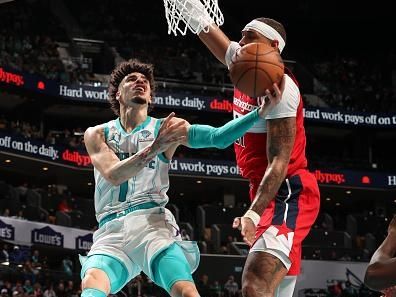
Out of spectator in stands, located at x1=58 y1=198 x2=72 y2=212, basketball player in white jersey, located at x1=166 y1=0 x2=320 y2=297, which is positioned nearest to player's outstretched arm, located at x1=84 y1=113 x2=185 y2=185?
basketball player in white jersey, located at x1=166 y1=0 x2=320 y2=297

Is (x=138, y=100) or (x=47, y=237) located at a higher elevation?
(x=47, y=237)

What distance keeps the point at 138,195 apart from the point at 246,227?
1.44m

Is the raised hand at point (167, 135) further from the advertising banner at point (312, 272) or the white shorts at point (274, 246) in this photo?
the advertising banner at point (312, 272)

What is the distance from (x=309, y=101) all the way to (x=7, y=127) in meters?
12.3

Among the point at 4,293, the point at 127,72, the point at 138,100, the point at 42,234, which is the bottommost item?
the point at 4,293

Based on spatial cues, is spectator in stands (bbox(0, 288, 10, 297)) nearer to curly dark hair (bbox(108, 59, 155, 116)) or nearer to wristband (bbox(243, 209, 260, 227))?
curly dark hair (bbox(108, 59, 155, 116))

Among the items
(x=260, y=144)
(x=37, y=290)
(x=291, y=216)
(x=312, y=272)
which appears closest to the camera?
(x=291, y=216)

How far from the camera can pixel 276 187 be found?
5047mm

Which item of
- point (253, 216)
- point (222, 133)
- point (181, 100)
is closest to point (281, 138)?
point (222, 133)

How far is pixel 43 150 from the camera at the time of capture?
86.9 feet

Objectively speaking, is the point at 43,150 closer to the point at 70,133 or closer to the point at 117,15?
the point at 70,133

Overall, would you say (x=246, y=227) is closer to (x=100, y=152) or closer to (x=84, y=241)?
(x=100, y=152)

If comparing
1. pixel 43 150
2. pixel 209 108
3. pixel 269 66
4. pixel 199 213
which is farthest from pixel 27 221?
pixel 269 66

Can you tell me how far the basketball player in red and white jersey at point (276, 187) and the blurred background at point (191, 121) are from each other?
1332 centimetres
